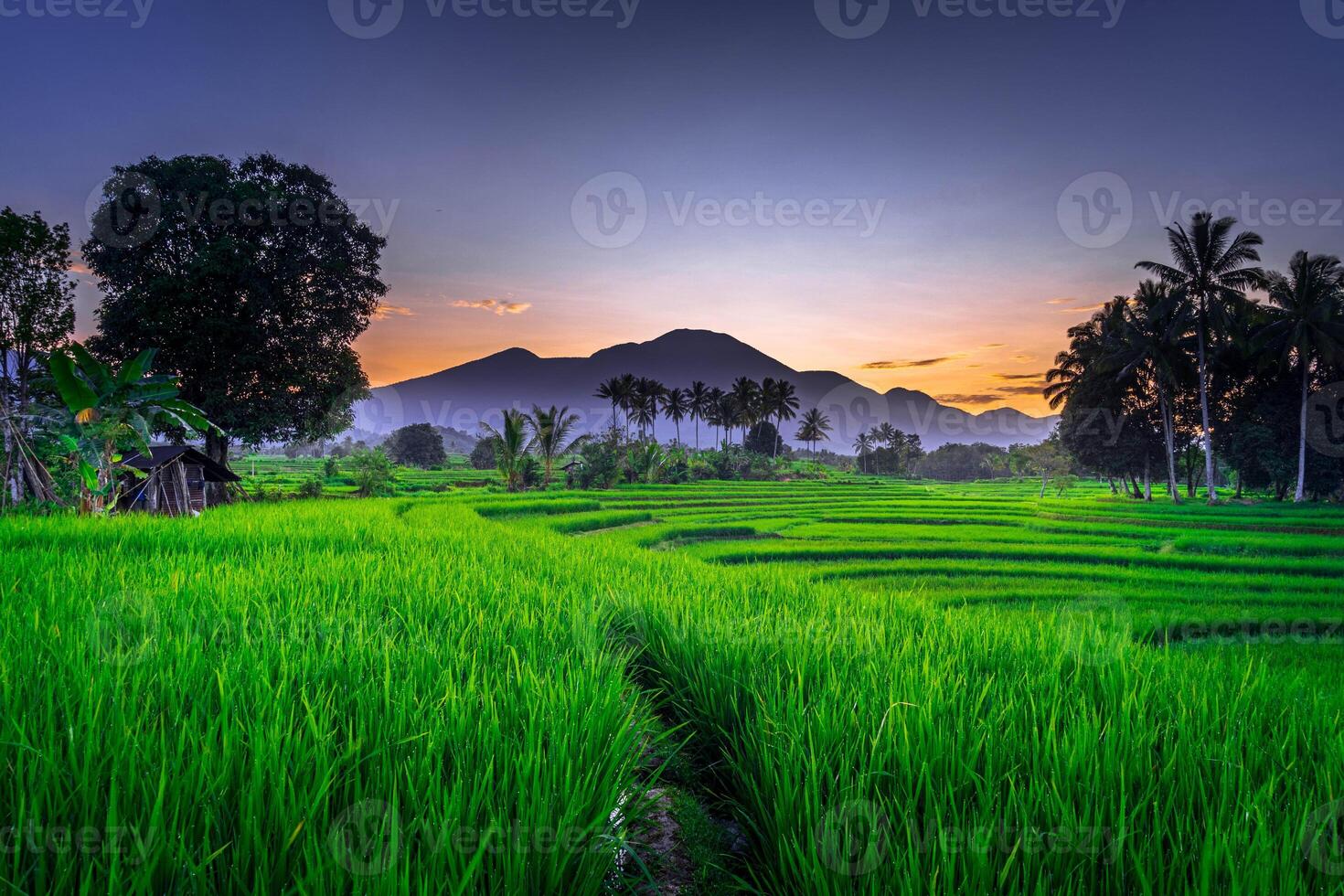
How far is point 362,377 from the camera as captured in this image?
20375mm

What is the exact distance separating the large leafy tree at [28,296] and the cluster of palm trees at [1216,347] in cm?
4644

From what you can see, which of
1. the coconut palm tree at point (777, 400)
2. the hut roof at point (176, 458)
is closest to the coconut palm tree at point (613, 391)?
the coconut palm tree at point (777, 400)

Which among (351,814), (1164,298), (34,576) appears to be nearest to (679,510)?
(34,576)

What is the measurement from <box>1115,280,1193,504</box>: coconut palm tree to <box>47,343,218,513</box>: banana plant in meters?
39.7

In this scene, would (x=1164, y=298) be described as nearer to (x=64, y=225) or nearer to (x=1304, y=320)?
(x=1304, y=320)

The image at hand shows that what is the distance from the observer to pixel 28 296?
56.3 ft

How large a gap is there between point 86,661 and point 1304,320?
138 ft

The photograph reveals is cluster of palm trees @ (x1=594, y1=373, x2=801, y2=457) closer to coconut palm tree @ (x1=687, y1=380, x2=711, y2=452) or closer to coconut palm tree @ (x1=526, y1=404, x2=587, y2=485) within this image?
coconut palm tree @ (x1=687, y1=380, x2=711, y2=452)

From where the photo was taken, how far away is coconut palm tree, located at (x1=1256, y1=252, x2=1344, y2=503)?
87.5 ft

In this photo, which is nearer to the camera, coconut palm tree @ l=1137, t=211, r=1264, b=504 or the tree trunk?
the tree trunk

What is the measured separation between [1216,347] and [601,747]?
41728 millimetres

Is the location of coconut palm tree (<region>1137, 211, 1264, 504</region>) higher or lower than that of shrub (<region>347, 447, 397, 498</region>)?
higher

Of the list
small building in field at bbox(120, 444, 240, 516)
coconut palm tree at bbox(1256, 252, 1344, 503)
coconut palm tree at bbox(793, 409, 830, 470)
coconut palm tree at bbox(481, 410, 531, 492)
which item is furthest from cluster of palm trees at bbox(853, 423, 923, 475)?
small building in field at bbox(120, 444, 240, 516)

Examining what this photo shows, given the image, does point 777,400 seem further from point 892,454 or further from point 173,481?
point 173,481
